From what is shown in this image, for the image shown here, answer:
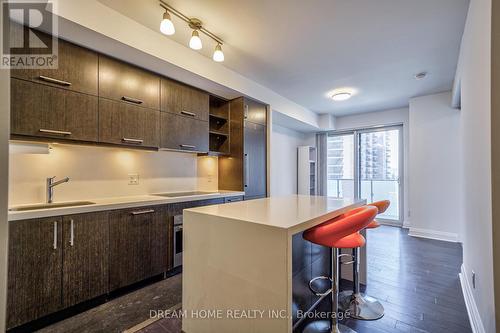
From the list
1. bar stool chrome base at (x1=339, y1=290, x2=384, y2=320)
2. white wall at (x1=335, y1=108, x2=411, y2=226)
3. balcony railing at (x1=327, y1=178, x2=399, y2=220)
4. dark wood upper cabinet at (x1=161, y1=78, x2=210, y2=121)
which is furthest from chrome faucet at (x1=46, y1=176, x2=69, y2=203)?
white wall at (x1=335, y1=108, x2=411, y2=226)

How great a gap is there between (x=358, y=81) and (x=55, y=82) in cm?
370

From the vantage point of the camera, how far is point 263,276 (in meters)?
1.17

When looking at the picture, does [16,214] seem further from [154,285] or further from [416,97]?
[416,97]

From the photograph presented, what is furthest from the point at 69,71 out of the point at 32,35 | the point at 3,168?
the point at 3,168

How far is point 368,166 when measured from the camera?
548 centimetres

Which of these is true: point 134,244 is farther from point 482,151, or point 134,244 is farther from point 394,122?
point 394,122

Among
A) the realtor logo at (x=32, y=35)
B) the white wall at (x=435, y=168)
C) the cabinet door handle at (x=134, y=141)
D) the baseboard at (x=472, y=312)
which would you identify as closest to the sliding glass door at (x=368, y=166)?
the white wall at (x=435, y=168)

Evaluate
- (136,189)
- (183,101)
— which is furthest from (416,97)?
(136,189)

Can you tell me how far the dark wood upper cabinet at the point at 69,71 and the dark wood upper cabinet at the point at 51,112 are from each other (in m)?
0.05

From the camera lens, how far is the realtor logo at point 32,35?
161cm

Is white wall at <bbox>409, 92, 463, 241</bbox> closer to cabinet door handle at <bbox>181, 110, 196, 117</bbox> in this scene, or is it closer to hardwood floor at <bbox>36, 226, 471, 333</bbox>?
hardwood floor at <bbox>36, 226, 471, 333</bbox>

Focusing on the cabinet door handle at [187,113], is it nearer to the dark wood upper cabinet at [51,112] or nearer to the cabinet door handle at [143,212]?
the dark wood upper cabinet at [51,112]

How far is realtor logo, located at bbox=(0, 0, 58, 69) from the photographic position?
1.61m

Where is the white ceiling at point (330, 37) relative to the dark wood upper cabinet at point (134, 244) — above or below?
above
